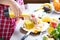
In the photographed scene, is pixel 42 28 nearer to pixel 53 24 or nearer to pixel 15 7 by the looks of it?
pixel 53 24

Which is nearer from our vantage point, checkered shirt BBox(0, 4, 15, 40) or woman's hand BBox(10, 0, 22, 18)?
woman's hand BBox(10, 0, 22, 18)

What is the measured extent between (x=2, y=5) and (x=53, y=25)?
372mm

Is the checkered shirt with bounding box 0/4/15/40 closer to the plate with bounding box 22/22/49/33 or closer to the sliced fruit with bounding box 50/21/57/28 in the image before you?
the plate with bounding box 22/22/49/33

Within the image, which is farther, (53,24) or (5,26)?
(5,26)

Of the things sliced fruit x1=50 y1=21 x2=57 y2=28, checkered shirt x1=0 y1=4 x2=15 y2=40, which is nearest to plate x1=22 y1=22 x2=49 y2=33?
Result: sliced fruit x1=50 y1=21 x2=57 y2=28

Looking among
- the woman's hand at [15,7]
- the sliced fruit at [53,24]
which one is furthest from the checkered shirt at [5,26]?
the sliced fruit at [53,24]

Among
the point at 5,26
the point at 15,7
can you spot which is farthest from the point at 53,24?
the point at 5,26

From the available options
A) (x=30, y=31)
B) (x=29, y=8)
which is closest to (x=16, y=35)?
(x=30, y=31)

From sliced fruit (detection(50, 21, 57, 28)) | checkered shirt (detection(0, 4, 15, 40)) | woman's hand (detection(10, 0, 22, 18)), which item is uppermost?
woman's hand (detection(10, 0, 22, 18))

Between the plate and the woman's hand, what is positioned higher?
the woman's hand

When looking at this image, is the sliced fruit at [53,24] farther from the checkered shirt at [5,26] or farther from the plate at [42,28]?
the checkered shirt at [5,26]

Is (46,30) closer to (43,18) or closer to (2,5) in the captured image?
(43,18)

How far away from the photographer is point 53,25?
1.03m

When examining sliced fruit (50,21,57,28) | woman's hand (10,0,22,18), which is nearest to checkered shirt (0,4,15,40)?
woman's hand (10,0,22,18)
